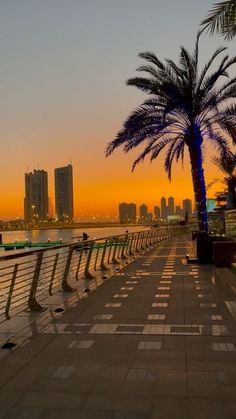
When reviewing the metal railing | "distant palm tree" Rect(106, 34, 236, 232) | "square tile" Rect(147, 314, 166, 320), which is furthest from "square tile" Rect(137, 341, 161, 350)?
"distant palm tree" Rect(106, 34, 236, 232)

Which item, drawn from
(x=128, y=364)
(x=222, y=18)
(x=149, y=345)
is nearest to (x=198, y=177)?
(x=222, y=18)

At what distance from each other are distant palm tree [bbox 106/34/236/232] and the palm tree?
7.30 meters

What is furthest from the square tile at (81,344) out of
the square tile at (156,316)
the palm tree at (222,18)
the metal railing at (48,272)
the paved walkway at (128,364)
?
the palm tree at (222,18)

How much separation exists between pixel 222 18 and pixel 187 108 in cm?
786

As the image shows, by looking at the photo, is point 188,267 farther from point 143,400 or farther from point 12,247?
point 12,247

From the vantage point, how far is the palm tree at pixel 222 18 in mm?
8017

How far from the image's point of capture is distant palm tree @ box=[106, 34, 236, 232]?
637 inches

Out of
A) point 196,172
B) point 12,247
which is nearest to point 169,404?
point 196,172

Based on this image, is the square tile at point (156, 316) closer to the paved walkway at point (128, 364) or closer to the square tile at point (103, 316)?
the paved walkway at point (128, 364)

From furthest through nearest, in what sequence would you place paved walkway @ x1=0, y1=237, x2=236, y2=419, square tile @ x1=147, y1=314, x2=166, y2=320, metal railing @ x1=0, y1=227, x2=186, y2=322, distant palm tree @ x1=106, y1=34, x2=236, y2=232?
1. distant palm tree @ x1=106, y1=34, x2=236, y2=232
2. metal railing @ x1=0, y1=227, x2=186, y2=322
3. square tile @ x1=147, y1=314, x2=166, y2=320
4. paved walkway @ x1=0, y1=237, x2=236, y2=419

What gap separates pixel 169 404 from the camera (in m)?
3.89

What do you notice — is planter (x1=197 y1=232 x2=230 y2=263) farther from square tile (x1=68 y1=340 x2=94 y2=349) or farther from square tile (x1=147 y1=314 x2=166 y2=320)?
square tile (x1=68 y1=340 x2=94 y2=349)

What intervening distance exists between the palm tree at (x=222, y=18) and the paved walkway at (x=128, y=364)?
5.01m

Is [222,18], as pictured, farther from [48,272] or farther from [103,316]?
[48,272]
